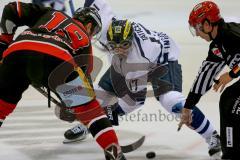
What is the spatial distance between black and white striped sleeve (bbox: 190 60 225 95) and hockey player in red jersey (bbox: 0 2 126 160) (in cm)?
54

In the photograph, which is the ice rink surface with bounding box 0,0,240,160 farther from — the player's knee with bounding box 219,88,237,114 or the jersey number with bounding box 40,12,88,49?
the jersey number with bounding box 40,12,88,49

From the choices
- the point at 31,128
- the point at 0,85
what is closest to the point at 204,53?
the point at 31,128

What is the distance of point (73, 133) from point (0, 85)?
1.04 meters

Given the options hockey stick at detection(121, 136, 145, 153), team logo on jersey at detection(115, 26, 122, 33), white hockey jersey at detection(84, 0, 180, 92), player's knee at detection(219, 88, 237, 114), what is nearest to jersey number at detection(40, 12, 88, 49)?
team logo on jersey at detection(115, 26, 122, 33)

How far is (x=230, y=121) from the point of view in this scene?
3.44 meters

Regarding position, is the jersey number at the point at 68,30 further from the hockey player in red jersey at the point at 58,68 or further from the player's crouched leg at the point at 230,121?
the player's crouched leg at the point at 230,121

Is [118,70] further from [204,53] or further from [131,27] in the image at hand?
[204,53]

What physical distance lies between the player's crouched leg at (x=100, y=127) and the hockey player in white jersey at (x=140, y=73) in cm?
59

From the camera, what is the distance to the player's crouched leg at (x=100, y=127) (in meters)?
3.40

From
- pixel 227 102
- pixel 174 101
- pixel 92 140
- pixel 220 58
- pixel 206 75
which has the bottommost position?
pixel 92 140

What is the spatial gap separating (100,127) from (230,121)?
2.33 feet

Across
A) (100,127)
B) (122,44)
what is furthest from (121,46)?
(100,127)

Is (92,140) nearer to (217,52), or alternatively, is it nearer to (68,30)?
(68,30)

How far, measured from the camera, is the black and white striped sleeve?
11.4 feet
